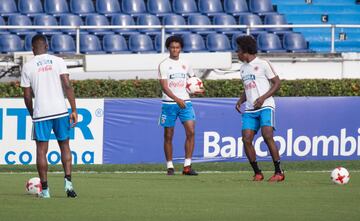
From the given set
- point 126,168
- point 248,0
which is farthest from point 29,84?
point 248,0

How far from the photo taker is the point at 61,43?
2472 cm

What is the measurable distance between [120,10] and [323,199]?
14.6 metres

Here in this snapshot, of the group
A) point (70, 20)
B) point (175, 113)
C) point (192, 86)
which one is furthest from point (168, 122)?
point (70, 20)

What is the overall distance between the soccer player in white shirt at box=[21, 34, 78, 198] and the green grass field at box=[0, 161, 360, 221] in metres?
0.55

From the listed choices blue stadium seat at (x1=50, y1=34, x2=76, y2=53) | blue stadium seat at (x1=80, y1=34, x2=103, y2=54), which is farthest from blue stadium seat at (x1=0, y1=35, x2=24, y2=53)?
blue stadium seat at (x1=80, y1=34, x2=103, y2=54)

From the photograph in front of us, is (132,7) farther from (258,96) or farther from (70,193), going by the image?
(70,193)

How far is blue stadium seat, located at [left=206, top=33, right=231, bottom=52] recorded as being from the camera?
1032 inches

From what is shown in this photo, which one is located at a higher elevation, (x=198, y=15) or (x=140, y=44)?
(x=198, y=15)

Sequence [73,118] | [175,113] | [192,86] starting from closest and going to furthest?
[73,118] → [175,113] → [192,86]

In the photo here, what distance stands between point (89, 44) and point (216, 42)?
10.1 ft

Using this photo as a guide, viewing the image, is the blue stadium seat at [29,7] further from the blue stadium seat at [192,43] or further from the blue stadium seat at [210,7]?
the blue stadium seat at [210,7]

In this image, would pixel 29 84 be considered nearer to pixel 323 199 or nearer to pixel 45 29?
pixel 323 199

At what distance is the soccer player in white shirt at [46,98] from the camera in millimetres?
12633

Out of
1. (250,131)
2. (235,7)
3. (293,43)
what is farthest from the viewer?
(235,7)
